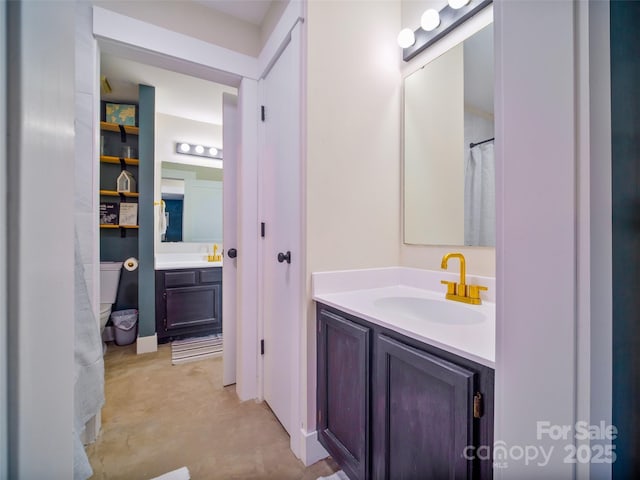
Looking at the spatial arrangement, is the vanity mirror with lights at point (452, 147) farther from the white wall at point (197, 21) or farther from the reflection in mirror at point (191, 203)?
the reflection in mirror at point (191, 203)

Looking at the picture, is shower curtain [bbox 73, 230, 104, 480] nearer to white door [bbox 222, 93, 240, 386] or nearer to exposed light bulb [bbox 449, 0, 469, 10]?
white door [bbox 222, 93, 240, 386]

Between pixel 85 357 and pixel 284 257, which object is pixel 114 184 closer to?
pixel 85 357

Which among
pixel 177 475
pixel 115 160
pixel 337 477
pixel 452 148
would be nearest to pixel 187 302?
pixel 115 160

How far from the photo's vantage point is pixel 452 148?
1461 mm

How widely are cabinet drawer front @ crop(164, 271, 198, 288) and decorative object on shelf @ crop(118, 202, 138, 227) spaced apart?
68 cm

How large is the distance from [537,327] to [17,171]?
2.36 ft

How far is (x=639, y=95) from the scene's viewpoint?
0.46 m

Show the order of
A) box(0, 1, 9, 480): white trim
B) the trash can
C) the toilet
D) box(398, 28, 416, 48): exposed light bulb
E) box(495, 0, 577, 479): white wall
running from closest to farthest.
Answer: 1. box(0, 1, 9, 480): white trim
2. box(495, 0, 577, 479): white wall
3. box(398, 28, 416, 48): exposed light bulb
4. the toilet
5. the trash can

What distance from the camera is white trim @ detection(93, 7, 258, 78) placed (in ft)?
4.97

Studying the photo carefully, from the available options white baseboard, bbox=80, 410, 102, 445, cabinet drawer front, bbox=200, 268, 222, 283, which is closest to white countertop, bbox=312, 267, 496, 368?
white baseboard, bbox=80, 410, 102, 445

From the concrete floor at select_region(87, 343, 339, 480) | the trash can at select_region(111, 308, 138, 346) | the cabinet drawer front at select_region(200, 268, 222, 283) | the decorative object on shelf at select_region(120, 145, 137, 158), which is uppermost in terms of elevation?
the decorative object on shelf at select_region(120, 145, 137, 158)

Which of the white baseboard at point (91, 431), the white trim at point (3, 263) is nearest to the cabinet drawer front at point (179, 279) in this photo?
the white baseboard at point (91, 431)

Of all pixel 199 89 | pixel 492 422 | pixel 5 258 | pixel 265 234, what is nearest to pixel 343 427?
pixel 492 422

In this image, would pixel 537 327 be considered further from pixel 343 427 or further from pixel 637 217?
pixel 343 427
